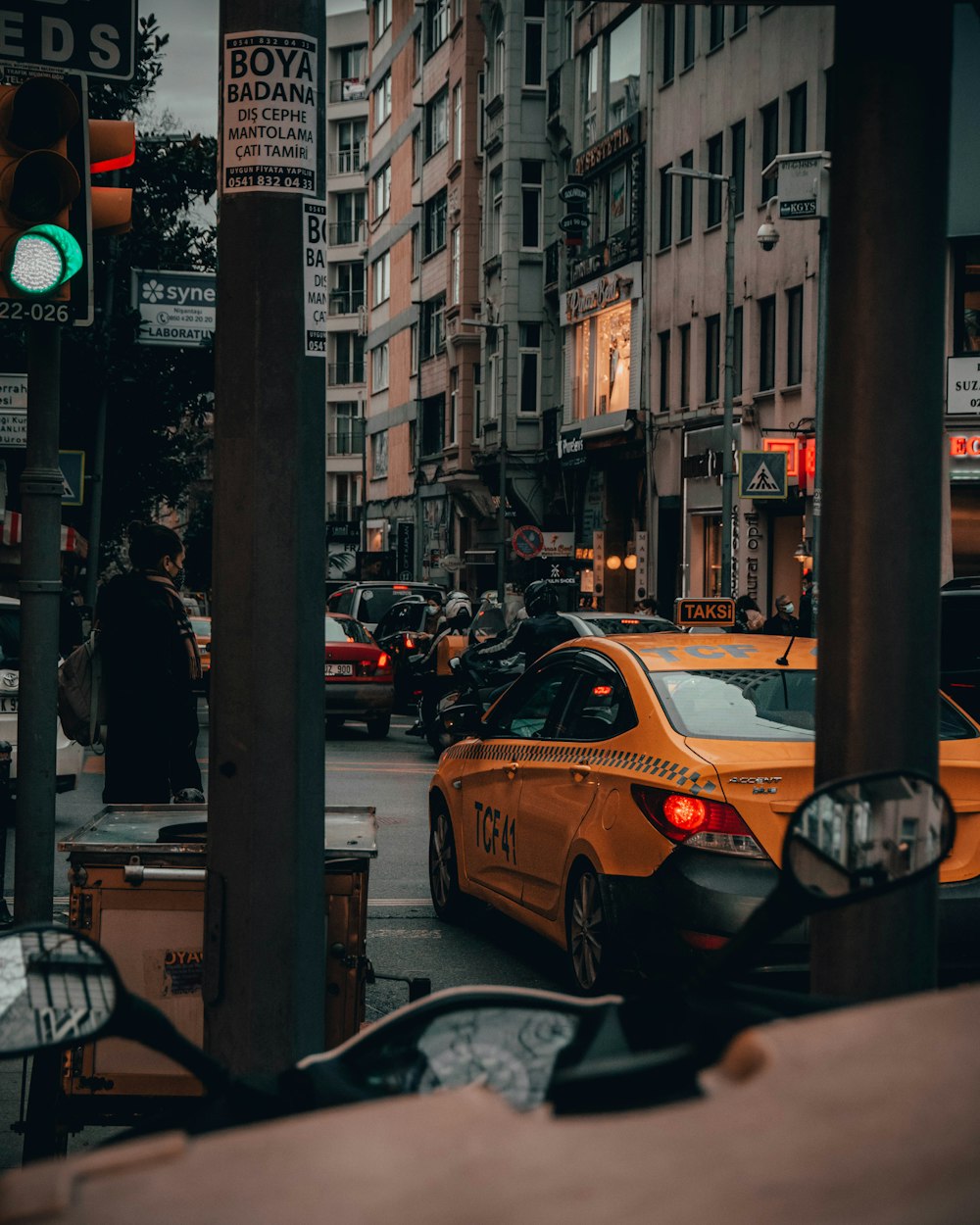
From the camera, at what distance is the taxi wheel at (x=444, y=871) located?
955cm

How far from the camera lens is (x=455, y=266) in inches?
2324

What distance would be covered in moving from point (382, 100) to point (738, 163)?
38663mm

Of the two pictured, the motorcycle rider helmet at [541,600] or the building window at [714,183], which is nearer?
the motorcycle rider helmet at [541,600]

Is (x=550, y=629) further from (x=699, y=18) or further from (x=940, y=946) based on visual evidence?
(x=699, y=18)

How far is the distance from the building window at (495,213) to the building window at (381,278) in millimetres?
16319

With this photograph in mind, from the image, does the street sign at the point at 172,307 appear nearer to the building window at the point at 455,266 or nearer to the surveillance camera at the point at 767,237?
the surveillance camera at the point at 767,237

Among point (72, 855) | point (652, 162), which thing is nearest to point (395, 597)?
point (652, 162)

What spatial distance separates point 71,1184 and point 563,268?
164ft

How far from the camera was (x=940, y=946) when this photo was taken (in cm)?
682

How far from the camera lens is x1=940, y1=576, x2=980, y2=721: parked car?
610 inches

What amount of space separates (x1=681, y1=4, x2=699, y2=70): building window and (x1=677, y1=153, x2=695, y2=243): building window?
6.79ft

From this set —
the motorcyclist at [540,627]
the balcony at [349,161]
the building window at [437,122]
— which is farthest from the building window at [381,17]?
the motorcyclist at [540,627]

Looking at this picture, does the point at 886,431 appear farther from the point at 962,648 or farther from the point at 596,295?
the point at 596,295

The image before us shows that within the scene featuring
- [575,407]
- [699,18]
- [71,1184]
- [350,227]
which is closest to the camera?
[71,1184]
